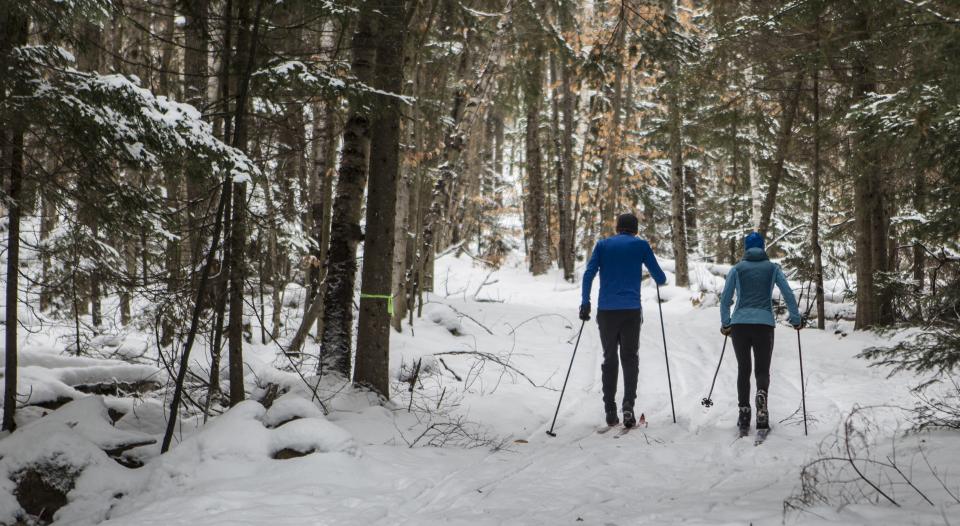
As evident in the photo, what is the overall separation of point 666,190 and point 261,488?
29560 millimetres

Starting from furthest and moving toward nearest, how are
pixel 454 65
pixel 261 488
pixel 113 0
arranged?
1. pixel 454 65
2. pixel 113 0
3. pixel 261 488

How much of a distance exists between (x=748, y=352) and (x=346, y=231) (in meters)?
4.52

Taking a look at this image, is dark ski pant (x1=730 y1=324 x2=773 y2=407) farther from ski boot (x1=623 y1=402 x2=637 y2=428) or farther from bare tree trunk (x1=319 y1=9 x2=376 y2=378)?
bare tree trunk (x1=319 y1=9 x2=376 y2=378)

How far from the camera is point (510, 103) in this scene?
33.2 feet

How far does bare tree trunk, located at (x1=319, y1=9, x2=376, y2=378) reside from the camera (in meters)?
6.98

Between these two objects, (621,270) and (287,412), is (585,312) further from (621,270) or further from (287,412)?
(287,412)

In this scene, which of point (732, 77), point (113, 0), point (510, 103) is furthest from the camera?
point (732, 77)

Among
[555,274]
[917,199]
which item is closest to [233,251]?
[917,199]

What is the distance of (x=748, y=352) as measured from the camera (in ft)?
22.2

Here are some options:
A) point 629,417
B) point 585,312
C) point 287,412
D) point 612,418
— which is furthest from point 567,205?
point 287,412

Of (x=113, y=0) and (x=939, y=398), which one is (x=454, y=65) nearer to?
(x=113, y=0)

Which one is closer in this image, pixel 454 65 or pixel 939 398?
pixel 939 398

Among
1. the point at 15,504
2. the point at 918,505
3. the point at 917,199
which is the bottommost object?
the point at 15,504

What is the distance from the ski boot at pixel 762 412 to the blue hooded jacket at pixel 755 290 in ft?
2.44
